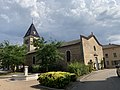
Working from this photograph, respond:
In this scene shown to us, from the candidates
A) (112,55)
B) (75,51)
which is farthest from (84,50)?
(112,55)

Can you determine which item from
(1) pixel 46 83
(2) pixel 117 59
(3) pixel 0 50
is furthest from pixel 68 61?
(2) pixel 117 59

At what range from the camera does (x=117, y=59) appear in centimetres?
4912

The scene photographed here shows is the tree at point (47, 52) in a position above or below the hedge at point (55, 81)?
above

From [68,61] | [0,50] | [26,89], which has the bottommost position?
[26,89]

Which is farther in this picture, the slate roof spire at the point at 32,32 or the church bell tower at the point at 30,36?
the slate roof spire at the point at 32,32

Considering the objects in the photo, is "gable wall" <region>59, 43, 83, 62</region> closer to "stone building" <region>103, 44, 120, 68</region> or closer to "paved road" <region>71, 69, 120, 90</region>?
"paved road" <region>71, 69, 120, 90</region>

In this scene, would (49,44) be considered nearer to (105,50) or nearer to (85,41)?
(85,41)

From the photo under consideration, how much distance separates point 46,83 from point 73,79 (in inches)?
141

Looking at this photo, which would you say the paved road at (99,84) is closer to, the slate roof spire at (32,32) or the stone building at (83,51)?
the stone building at (83,51)

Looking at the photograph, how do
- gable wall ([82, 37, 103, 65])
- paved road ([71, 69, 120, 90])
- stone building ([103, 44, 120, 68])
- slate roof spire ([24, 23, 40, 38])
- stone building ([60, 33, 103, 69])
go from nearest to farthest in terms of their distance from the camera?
1. paved road ([71, 69, 120, 90])
2. stone building ([60, 33, 103, 69])
3. gable wall ([82, 37, 103, 65])
4. stone building ([103, 44, 120, 68])
5. slate roof spire ([24, 23, 40, 38])

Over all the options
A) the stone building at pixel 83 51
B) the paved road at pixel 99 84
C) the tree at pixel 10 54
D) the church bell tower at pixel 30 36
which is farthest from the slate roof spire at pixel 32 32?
the paved road at pixel 99 84

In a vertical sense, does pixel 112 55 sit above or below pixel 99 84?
above

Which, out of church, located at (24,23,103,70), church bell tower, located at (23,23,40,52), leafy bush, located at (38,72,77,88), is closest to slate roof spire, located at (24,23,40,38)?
church bell tower, located at (23,23,40,52)

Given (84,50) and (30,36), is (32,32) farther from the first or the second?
(84,50)
